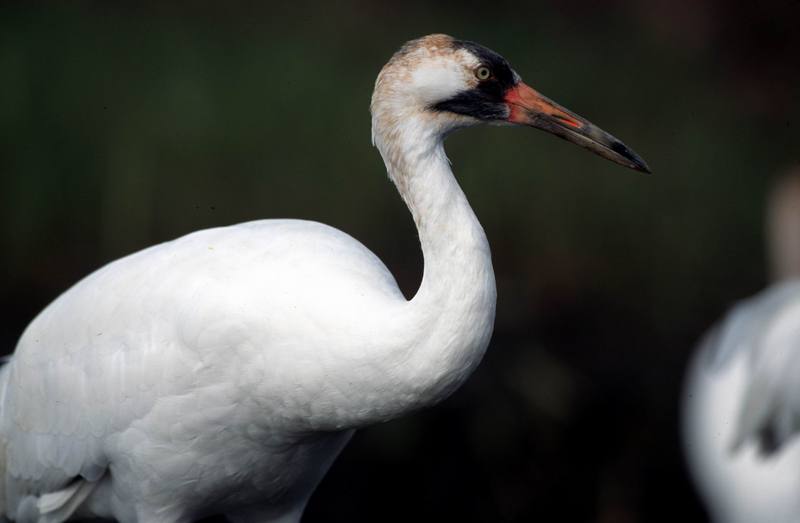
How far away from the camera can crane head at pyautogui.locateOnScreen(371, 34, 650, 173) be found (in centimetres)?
299

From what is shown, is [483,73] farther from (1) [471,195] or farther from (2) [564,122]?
(1) [471,195]

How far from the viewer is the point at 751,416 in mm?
4801

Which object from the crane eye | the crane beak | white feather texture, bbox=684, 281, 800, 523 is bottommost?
white feather texture, bbox=684, 281, 800, 523

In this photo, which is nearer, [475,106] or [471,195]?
[475,106]

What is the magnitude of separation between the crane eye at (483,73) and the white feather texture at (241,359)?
0.08 m

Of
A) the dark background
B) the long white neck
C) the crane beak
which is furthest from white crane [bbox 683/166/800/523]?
the long white neck

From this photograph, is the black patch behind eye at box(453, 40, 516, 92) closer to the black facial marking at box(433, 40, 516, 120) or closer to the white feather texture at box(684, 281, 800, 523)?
the black facial marking at box(433, 40, 516, 120)

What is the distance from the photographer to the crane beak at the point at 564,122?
3139 millimetres

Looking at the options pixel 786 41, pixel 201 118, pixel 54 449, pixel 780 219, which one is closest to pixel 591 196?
pixel 780 219

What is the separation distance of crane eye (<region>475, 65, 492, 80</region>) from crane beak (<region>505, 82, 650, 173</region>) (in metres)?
0.10

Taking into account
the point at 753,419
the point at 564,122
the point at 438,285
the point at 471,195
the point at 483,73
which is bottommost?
the point at 753,419

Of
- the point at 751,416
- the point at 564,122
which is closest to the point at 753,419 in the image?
the point at 751,416

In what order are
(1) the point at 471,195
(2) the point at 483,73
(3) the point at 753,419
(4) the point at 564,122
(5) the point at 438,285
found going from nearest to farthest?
1. (5) the point at 438,285
2. (2) the point at 483,73
3. (4) the point at 564,122
4. (3) the point at 753,419
5. (1) the point at 471,195

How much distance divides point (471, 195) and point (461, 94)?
159 inches
